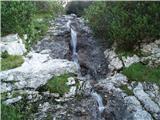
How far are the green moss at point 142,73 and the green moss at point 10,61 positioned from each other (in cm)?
526

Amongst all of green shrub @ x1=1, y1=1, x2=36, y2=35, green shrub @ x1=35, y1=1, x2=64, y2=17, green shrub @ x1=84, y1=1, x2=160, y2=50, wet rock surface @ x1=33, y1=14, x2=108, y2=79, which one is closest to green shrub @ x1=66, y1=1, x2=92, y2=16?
green shrub @ x1=35, y1=1, x2=64, y2=17

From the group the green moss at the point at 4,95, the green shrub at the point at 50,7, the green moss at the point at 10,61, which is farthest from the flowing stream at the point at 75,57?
the green shrub at the point at 50,7

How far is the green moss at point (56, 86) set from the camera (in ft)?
50.8

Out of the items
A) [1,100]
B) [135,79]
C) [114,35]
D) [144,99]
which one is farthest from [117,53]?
[1,100]

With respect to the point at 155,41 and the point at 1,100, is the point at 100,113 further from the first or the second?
the point at 155,41

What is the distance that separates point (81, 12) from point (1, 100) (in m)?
16.4

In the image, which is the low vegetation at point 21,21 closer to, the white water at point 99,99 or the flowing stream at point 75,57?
the flowing stream at point 75,57

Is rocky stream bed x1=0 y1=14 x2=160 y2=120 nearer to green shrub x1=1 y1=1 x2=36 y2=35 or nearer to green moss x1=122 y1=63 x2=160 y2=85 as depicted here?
green moss x1=122 y1=63 x2=160 y2=85

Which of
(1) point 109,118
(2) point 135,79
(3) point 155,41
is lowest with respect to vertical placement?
(1) point 109,118

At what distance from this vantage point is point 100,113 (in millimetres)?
15461

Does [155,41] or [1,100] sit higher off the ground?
[155,41]

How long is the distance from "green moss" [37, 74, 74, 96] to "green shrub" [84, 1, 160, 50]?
4757 millimetres

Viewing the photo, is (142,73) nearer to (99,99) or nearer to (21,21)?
(99,99)

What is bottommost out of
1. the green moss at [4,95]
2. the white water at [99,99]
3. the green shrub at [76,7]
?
the white water at [99,99]
